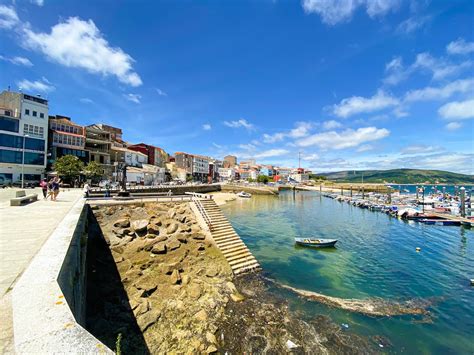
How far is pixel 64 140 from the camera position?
4491 cm

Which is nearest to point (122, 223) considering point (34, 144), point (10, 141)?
point (10, 141)

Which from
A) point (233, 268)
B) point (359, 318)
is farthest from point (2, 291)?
point (359, 318)

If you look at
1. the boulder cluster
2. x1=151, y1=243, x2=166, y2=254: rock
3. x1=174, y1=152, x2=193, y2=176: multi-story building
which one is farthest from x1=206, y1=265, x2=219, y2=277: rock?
x1=174, y1=152, x2=193, y2=176: multi-story building

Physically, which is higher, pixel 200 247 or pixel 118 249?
pixel 118 249

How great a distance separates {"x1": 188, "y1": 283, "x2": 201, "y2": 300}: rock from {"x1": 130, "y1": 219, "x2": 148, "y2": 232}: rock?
630cm

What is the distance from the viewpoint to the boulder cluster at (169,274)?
356 inches

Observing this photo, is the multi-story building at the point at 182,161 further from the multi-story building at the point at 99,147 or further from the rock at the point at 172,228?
the rock at the point at 172,228

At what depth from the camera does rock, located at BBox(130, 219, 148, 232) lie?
623 inches

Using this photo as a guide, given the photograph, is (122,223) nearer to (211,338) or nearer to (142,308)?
(142,308)

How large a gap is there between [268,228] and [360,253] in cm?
1180

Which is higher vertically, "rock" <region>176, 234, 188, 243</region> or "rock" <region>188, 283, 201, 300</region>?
"rock" <region>176, 234, 188, 243</region>

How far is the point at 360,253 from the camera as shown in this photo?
2108 cm

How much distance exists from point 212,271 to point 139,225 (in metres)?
6.53

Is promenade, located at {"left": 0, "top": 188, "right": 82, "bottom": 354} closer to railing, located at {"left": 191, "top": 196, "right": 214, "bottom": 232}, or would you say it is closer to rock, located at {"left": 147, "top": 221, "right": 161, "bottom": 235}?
rock, located at {"left": 147, "top": 221, "right": 161, "bottom": 235}
